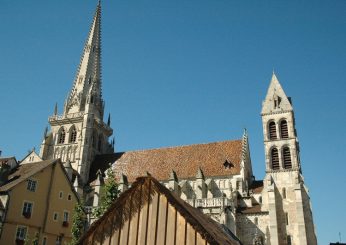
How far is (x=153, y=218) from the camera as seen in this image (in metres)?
9.66

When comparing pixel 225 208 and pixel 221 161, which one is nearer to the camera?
pixel 225 208

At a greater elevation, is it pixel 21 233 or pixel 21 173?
pixel 21 173

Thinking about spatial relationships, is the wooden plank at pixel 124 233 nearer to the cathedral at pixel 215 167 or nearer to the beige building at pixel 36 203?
the beige building at pixel 36 203

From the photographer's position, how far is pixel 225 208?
108 feet

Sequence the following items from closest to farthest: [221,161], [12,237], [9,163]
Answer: [12,237] → [9,163] → [221,161]

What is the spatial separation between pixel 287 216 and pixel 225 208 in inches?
308

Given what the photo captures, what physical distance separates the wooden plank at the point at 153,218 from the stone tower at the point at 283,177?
27067mm

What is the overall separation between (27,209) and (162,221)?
2356 centimetres

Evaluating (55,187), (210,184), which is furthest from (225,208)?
(55,187)

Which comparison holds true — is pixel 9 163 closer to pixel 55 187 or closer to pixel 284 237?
pixel 55 187

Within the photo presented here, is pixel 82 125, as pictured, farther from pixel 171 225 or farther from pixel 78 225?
pixel 171 225

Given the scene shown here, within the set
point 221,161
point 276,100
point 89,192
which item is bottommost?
point 89,192

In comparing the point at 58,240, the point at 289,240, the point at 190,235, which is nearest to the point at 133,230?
the point at 190,235

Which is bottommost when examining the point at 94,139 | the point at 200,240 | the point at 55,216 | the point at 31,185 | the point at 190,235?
Result: the point at 200,240
